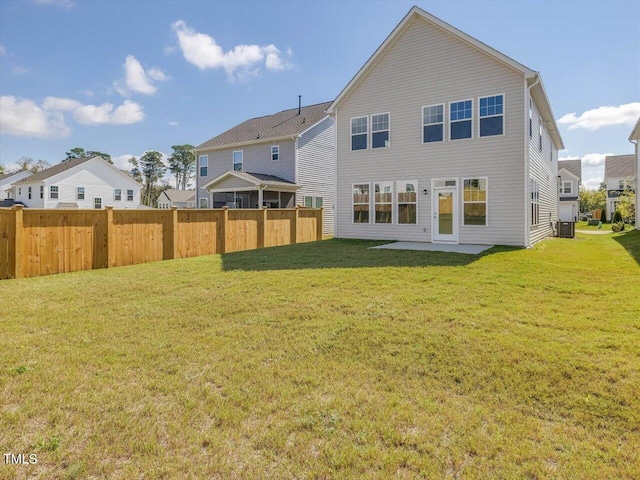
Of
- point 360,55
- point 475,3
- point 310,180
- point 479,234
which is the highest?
point 360,55

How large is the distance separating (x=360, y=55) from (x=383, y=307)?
16187 mm

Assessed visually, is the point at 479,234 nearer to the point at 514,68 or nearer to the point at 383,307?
the point at 514,68

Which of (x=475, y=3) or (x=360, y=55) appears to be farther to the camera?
(x=360, y=55)

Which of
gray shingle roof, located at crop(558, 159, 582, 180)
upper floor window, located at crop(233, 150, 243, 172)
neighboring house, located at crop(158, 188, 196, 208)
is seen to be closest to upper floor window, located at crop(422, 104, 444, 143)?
upper floor window, located at crop(233, 150, 243, 172)

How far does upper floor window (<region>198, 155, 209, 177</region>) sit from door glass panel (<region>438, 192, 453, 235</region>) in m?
18.3

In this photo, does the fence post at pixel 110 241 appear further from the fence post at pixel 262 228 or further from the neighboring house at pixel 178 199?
the neighboring house at pixel 178 199

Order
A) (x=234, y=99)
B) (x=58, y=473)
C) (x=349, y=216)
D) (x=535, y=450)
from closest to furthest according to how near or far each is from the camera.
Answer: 1. (x=58, y=473)
2. (x=535, y=450)
3. (x=349, y=216)
4. (x=234, y=99)

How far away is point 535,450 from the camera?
8.02 ft

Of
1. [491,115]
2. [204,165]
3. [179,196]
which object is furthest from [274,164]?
[179,196]

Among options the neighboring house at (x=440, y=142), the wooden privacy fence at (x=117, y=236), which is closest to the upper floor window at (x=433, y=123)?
the neighboring house at (x=440, y=142)

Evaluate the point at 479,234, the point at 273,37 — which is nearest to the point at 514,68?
the point at 479,234

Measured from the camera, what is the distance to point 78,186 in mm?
36125

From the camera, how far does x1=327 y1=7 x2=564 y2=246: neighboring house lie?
1265 cm

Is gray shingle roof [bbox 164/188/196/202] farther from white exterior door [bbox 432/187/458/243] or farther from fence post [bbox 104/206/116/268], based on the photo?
white exterior door [bbox 432/187/458/243]
